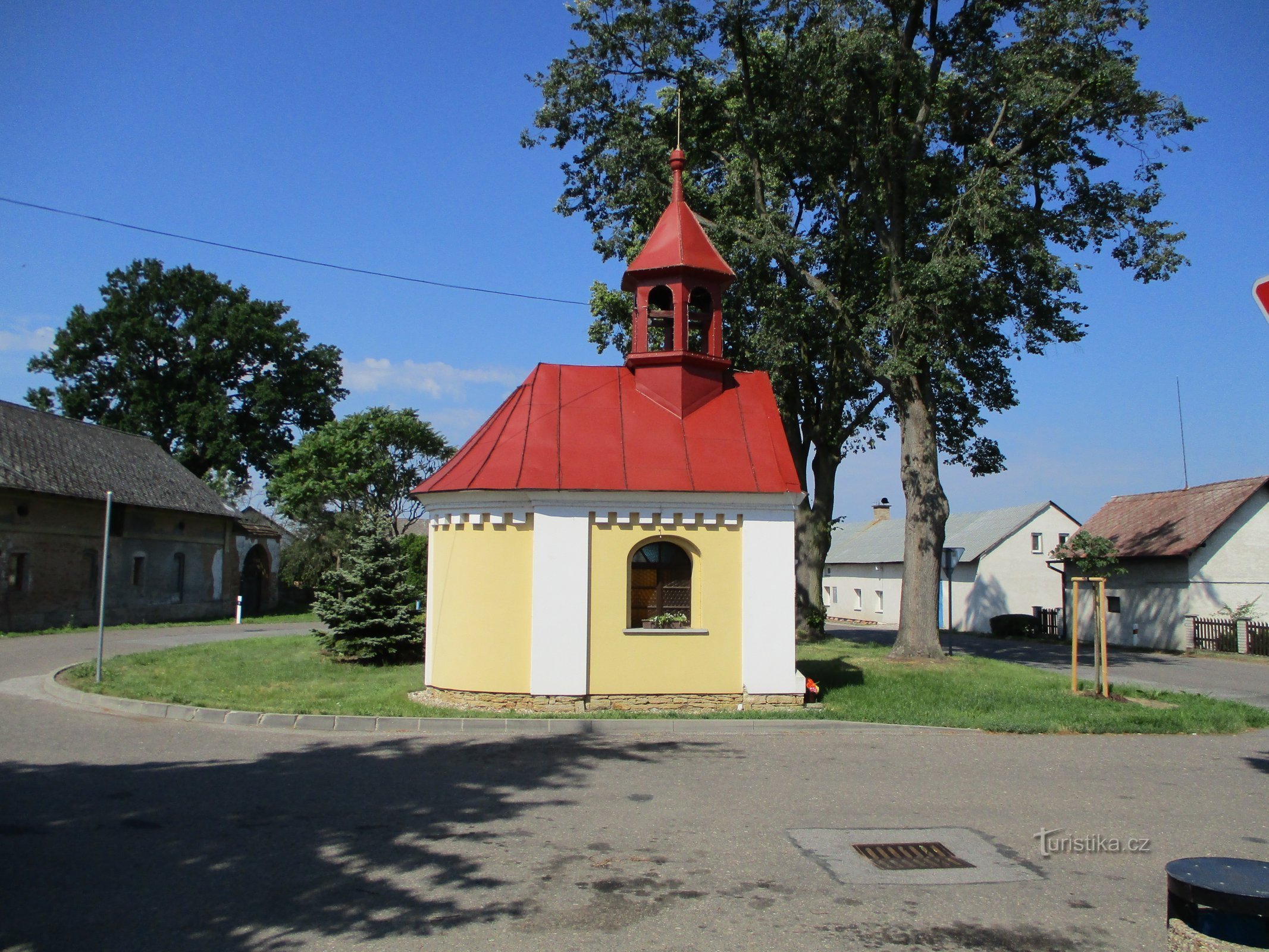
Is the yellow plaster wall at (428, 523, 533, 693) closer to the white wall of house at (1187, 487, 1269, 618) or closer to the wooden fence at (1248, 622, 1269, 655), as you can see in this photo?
the wooden fence at (1248, 622, 1269, 655)

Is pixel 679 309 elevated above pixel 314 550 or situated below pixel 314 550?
above

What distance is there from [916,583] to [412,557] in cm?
2015

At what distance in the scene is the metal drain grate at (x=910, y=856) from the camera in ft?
20.8

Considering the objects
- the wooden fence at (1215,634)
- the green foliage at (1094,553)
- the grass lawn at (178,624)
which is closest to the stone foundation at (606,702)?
the green foliage at (1094,553)

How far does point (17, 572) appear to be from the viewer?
1127 inches

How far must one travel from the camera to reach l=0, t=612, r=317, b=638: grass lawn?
27.7 meters

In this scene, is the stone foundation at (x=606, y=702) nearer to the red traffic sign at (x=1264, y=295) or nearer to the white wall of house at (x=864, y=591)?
the red traffic sign at (x=1264, y=295)

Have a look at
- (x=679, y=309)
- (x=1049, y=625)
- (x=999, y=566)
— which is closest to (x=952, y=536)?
(x=999, y=566)

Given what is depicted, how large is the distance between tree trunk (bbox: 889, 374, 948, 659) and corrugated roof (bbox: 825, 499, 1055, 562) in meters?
15.8

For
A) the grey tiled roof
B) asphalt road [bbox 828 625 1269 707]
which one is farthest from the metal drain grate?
the grey tiled roof

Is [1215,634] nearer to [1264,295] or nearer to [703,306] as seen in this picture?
[703,306]

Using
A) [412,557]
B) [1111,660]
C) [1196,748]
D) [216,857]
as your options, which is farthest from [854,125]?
[412,557]

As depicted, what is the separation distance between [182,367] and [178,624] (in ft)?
55.5

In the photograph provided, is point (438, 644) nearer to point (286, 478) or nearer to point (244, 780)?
point (244, 780)
